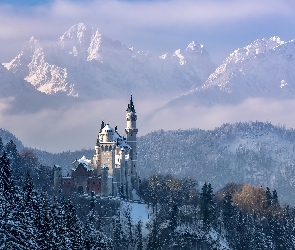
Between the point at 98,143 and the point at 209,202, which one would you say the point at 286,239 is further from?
the point at 98,143

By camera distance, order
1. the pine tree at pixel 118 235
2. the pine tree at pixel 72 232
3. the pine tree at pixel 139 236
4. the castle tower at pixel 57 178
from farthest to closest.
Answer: the castle tower at pixel 57 178
the pine tree at pixel 139 236
the pine tree at pixel 118 235
the pine tree at pixel 72 232

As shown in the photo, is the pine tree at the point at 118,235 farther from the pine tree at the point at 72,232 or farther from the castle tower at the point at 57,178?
the pine tree at the point at 72,232

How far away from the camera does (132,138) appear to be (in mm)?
171000

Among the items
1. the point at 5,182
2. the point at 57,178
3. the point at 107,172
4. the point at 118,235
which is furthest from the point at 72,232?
the point at 57,178

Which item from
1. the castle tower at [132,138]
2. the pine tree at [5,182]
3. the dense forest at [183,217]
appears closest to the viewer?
the pine tree at [5,182]

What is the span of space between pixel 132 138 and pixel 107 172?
1922 cm

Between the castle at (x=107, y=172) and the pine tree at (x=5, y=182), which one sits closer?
the pine tree at (x=5, y=182)

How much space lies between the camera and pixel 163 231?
13962 centimetres

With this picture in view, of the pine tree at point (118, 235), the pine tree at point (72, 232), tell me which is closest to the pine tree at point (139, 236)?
the pine tree at point (118, 235)

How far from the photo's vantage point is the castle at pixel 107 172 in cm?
15250

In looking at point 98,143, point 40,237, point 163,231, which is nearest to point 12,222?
point 40,237

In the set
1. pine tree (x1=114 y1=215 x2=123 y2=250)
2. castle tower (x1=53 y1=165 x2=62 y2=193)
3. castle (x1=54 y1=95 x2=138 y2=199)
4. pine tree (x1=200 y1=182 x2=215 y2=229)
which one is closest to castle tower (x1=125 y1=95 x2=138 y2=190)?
castle (x1=54 y1=95 x2=138 y2=199)

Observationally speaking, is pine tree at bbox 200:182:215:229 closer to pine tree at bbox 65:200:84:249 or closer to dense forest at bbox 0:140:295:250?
dense forest at bbox 0:140:295:250

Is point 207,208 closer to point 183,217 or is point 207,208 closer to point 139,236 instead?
point 183,217
